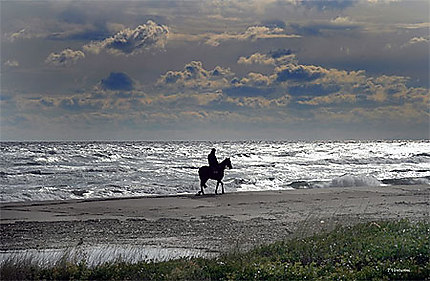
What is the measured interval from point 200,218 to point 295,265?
834 centimetres

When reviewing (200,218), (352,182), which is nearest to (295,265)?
(200,218)

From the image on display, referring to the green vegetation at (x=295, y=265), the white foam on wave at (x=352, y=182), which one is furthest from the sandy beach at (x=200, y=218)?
the white foam on wave at (x=352, y=182)

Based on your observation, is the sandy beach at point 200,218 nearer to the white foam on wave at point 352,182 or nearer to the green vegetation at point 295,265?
the green vegetation at point 295,265

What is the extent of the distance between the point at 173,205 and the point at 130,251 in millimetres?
8240

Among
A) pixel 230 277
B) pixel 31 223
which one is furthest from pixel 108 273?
pixel 31 223

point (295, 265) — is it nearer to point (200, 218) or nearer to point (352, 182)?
point (200, 218)

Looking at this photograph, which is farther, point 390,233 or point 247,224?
point 247,224

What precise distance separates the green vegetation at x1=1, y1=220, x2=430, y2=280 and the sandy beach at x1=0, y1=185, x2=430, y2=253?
5.33 feet

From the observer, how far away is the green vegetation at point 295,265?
8617mm

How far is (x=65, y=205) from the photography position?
2092cm

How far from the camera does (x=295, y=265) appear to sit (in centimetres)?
909

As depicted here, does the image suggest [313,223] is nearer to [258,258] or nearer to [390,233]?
[390,233]

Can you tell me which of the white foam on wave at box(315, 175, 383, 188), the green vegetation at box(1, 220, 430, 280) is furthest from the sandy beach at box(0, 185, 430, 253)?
the white foam on wave at box(315, 175, 383, 188)

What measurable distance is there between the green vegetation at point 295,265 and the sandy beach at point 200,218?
163 centimetres
